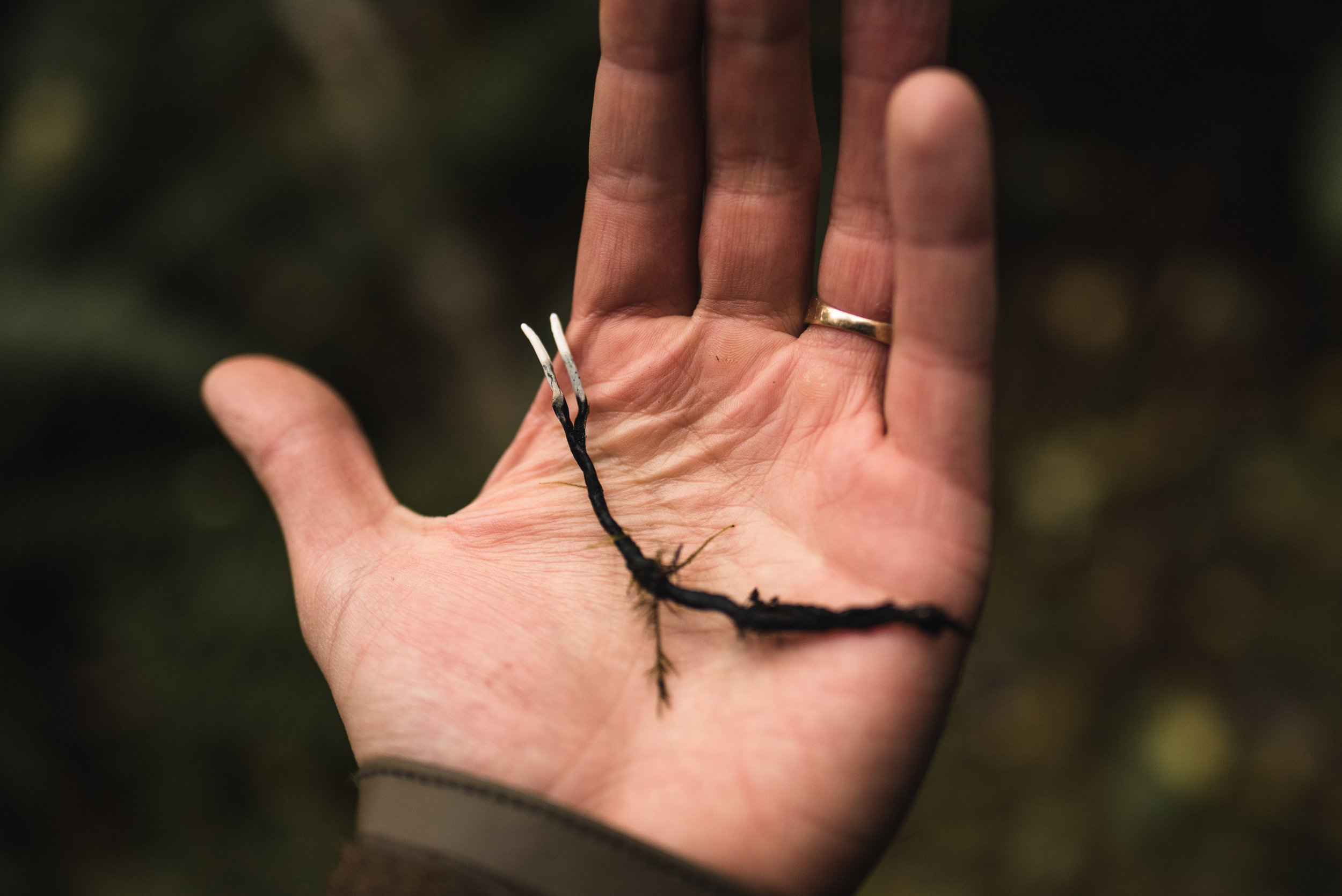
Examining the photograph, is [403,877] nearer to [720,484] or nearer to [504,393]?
[720,484]

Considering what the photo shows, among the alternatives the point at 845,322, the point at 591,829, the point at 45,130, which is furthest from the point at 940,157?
the point at 45,130

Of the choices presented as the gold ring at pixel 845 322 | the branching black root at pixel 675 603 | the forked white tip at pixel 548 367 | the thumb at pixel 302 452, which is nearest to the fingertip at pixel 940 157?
the gold ring at pixel 845 322

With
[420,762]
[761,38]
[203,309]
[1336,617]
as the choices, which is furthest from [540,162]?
[1336,617]

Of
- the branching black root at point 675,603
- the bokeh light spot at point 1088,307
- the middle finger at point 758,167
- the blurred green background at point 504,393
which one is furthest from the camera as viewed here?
the bokeh light spot at point 1088,307

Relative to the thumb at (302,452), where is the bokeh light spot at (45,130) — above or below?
above

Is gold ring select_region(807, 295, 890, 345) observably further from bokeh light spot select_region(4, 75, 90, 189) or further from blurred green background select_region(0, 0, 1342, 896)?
bokeh light spot select_region(4, 75, 90, 189)

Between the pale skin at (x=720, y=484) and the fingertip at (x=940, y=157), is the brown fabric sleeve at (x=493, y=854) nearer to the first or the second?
the pale skin at (x=720, y=484)

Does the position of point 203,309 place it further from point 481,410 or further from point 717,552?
point 717,552
